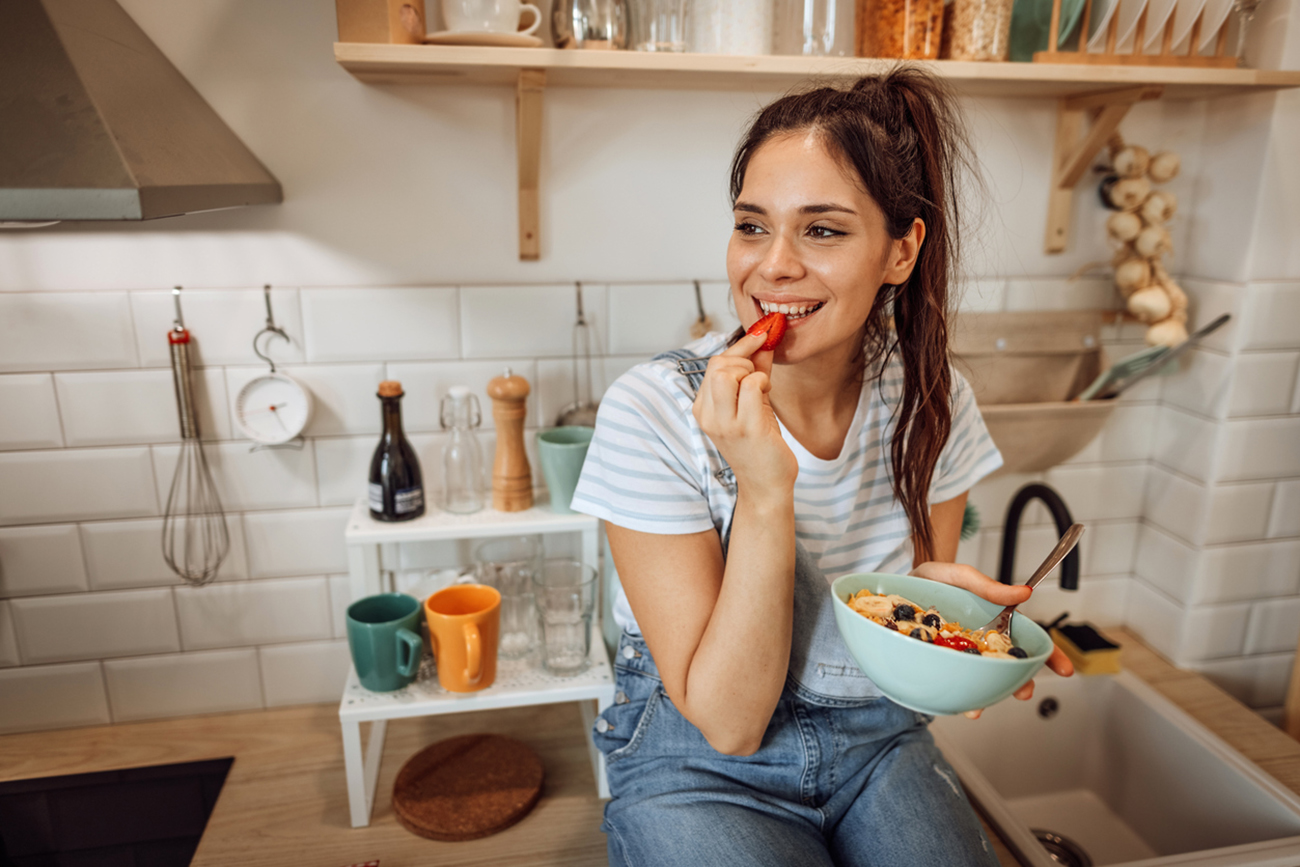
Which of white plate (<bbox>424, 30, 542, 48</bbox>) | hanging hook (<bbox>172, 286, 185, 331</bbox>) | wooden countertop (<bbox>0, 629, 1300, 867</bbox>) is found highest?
white plate (<bbox>424, 30, 542, 48</bbox>)

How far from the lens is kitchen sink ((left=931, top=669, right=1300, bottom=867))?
48.9 inches

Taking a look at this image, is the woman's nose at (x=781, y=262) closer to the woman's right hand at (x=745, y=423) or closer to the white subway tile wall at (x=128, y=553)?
the woman's right hand at (x=745, y=423)

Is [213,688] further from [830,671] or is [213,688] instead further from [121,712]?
[830,671]

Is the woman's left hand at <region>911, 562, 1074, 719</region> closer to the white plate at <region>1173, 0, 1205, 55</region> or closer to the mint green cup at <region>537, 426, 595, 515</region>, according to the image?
the mint green cup at <region>537, 426, 595, 515</region>

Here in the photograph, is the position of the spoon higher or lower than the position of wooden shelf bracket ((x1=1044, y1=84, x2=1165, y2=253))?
lower

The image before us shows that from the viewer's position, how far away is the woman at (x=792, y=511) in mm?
869

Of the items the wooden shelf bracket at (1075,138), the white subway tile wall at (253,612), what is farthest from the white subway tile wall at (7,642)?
the wooden shelf bracket at (1075,138)

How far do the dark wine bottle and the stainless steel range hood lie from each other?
0.35 meters

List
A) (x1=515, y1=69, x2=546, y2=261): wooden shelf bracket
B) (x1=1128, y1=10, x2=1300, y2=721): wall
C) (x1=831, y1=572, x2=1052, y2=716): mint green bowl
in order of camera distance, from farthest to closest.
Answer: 1. (x1=1128, y1=10, x2=1300, y2=721): wall
2. (x1=515, y1=69, x2=546, y2=261): wooden shelf bracket
3. (x1=831, y1=572, x2=1052, y2=716): mint green bowl

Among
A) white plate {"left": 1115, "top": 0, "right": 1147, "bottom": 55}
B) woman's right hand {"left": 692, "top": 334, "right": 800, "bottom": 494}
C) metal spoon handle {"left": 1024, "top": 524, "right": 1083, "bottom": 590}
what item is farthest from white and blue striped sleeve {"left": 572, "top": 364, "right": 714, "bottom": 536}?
white plate {"left": 1115, "top": 0, "right": 1147, "bottom": 55}

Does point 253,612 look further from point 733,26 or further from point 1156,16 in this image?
point 1156,16

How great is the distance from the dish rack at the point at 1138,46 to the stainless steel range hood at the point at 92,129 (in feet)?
3.85

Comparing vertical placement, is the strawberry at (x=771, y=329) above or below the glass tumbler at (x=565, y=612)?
above

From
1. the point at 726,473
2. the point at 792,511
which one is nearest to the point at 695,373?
the point at 726,473
